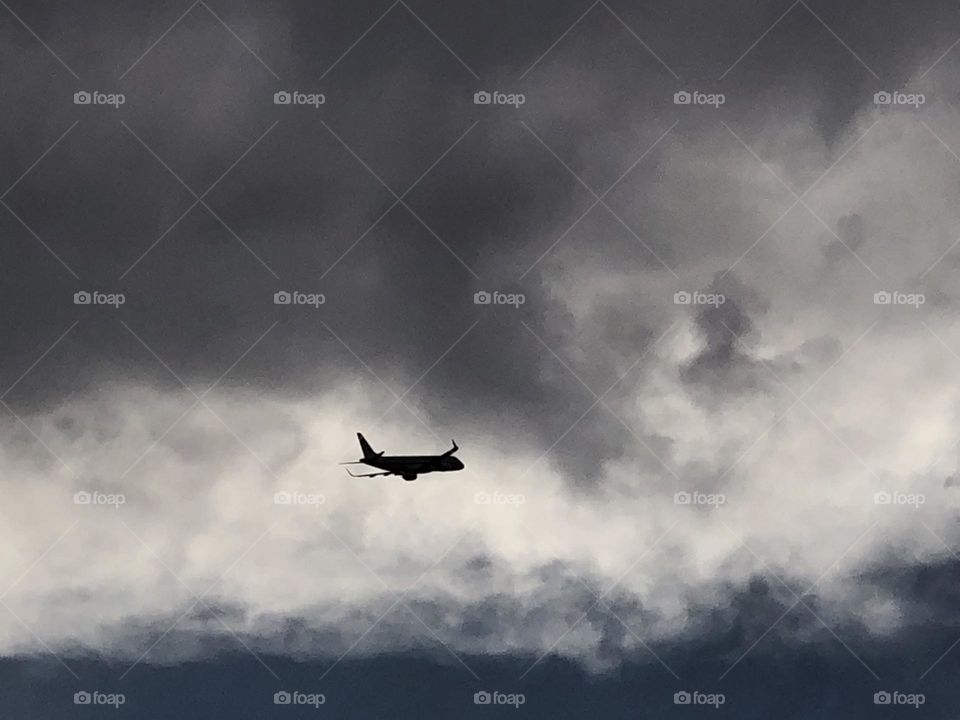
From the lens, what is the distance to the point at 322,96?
16412cm

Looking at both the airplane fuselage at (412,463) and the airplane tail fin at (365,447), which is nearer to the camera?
the airplane fuselage at (412,463)

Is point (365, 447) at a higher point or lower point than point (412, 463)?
higher

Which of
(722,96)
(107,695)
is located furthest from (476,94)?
(107,695)

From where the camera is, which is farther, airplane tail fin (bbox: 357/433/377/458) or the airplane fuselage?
airplane tail fin (bbox: 357/433/377/458)

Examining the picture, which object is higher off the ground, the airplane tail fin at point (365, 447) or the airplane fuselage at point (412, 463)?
the airplane tail fin at point (365, 447)

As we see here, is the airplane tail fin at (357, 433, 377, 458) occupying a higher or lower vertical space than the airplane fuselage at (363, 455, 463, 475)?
higher

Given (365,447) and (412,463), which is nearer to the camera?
(412,463)

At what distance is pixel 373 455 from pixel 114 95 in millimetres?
70886

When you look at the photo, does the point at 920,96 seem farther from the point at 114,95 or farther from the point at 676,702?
the point at 114,95

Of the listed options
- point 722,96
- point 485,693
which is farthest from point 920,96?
point 485,693

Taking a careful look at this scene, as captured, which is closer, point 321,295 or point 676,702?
point 321,295

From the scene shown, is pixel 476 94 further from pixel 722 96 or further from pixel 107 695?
pixel 107 695

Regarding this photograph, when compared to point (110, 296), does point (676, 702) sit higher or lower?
lower

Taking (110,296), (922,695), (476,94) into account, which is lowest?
(922,695)
